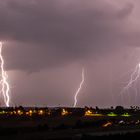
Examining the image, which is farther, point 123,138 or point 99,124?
point 99,124

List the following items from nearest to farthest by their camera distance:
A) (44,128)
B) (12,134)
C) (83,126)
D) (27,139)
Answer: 1. (27,139)
2. (12,134)
3. (44,128)
4. (83,126)

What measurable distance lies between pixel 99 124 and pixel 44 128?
43.1 ft

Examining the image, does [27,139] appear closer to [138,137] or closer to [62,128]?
[138,137]

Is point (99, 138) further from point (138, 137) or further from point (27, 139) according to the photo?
point (27, 139)

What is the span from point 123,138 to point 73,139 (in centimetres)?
502

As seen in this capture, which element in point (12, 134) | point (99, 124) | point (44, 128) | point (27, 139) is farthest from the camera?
point (99, 124)

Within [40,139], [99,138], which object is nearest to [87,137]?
[99,138]

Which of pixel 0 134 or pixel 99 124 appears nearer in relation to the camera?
pixel 0 134

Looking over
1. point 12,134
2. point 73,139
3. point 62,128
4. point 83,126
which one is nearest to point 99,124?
point 83,126

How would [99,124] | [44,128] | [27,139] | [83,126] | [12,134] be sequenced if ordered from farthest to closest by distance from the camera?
[99,124] < [83,126] < [44,128] < [12,134] < [27,139]

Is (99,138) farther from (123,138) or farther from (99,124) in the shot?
(99,124)

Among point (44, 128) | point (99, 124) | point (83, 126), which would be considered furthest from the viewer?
point (99, 124)

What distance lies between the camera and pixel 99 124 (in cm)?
7138

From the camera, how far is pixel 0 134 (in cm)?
5178
